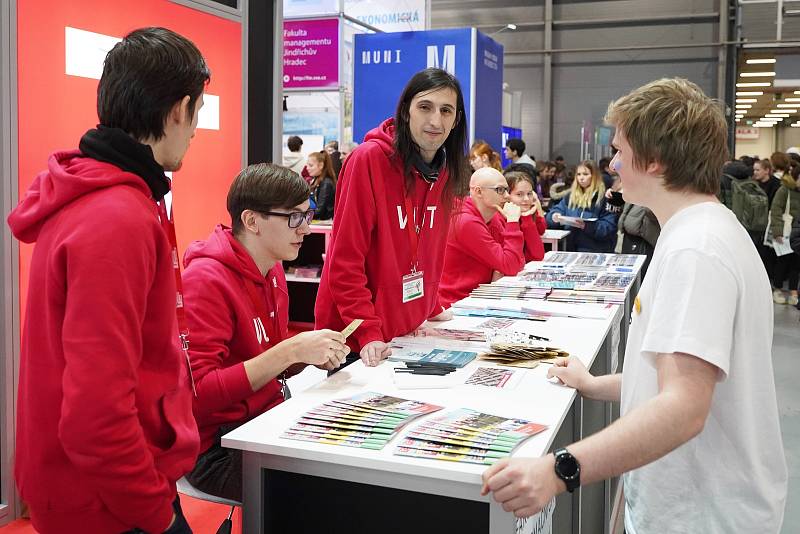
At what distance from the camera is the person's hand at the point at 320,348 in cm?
188

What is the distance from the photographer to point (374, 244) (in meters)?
2.40

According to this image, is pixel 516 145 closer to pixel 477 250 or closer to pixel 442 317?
pixel 477 250

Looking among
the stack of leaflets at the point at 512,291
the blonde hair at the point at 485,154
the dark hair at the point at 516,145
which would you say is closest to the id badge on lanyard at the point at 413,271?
the stack of leaflets at the point at 512,291

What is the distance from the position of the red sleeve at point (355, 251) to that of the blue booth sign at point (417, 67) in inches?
188

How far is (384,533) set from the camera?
164 centimetres

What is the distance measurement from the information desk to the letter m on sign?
5438 millimetres

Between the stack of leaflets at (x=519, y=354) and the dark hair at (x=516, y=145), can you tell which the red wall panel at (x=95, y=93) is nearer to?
the stack of leaflets at (x=519, y=354)

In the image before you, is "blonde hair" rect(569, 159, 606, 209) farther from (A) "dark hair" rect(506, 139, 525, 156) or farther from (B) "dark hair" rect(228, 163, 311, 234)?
(B) "dark hair" rect(228, 163, 311, 234)

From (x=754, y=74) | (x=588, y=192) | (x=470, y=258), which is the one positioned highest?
(x=754, y=74)

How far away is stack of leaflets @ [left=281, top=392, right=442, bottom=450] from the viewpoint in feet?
5.11

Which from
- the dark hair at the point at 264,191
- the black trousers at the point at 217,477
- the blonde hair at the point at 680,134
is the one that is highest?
the blonde hair at the point at 680,134

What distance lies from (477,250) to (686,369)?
9.32ft

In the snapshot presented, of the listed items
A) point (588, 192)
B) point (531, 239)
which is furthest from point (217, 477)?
point (588, 192)

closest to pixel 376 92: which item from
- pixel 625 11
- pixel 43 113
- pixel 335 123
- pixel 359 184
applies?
pixel 335 123
